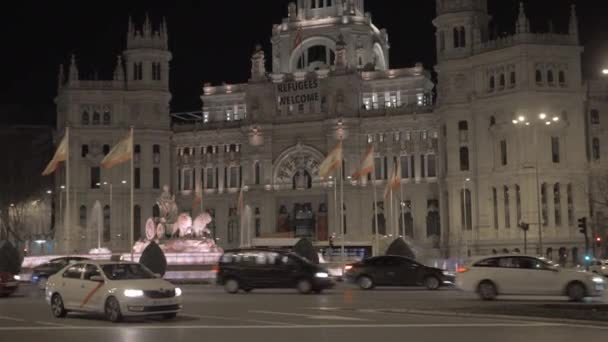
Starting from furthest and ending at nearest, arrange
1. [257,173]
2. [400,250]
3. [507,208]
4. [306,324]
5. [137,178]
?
1. [137,178]
2. [257,173]
3. [507,208]
4. [400,250]
5. [306,324]

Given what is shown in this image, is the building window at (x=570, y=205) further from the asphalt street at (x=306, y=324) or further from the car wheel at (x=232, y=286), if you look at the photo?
the asphalt street at (x=306, y=324)

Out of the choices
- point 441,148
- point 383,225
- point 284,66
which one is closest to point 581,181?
point 441,148

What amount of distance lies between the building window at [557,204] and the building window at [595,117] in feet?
35.7

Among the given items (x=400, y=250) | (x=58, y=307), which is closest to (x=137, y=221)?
(x=400, y=250)

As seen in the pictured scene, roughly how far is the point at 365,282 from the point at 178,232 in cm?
3041

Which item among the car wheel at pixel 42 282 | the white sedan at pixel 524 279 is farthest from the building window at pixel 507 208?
the white sedan at pixel 524 279

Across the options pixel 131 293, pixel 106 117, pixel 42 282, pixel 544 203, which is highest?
pixel 106 117

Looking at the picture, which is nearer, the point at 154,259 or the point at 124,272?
the point at 124,272

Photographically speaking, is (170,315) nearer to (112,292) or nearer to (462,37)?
(112,292)

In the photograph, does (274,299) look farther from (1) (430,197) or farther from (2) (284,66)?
(2) (284,66)

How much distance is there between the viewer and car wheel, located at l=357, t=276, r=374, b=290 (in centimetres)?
4250

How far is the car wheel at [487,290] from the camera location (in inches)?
1319

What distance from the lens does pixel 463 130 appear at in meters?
92.6

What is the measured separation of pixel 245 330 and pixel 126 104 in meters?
89.2
